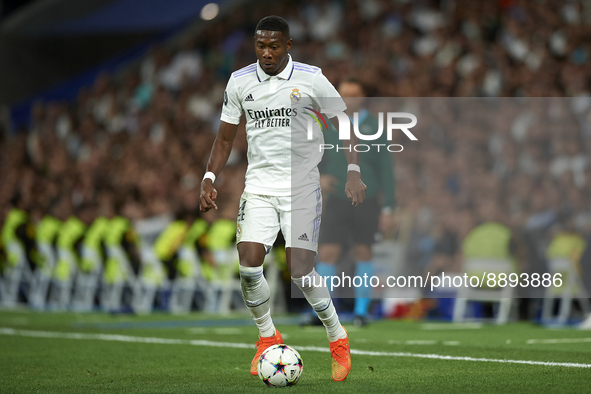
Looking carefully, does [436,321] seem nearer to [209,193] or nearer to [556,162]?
[556,162]

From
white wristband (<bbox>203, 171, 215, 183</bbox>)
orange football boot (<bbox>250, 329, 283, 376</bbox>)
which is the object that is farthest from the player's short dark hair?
orange football boot (<bbox>250, 329, 283, 376</bbox>)

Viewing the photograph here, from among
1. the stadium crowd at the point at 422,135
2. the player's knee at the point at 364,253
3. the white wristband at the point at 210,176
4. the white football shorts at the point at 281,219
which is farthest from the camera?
the stadium crowd at the point at 422,135

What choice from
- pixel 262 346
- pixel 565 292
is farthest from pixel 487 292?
pixel 262 346

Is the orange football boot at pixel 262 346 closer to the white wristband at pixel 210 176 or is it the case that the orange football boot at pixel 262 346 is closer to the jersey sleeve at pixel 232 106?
the white wristband at pixel 210 176

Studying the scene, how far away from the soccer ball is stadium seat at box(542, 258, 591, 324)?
5445 mm

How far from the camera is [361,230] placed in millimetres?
8242

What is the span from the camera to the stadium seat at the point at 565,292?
946 centimetres

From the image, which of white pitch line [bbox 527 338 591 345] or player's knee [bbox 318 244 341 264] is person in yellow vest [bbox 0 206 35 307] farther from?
white pitch line [bbox 527 338 591 345]

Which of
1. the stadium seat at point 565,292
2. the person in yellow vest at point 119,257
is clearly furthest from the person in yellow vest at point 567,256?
the person in yellow vest at point 119,257

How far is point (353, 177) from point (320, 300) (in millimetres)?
729

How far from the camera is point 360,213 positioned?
26.9 ft

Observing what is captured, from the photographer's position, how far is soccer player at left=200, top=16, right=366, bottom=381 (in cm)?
491

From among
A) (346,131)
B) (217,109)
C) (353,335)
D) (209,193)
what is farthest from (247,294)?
(217,109)

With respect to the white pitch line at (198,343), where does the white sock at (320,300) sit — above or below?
above
